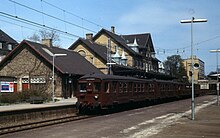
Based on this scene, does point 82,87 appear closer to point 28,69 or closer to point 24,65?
point 28,69

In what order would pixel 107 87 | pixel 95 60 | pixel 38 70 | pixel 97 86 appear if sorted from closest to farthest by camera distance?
pixel 97 86
pixel 107 87
pixel 38 70
pixel 95 60

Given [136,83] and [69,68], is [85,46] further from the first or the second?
[136,83]

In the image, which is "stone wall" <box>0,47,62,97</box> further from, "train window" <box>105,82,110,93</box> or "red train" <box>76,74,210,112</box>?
"train window" <box>105,82,110,93</box>

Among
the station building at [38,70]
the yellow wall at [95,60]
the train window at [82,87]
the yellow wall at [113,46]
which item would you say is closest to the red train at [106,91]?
the train window at [82,87]

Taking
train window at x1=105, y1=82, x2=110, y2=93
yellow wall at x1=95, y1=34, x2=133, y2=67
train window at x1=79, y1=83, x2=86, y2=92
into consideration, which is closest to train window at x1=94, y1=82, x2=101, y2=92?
train window at x1=105, y1=82, x2=110, y2=93

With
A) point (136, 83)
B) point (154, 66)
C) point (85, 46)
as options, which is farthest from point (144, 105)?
point (154, 66)

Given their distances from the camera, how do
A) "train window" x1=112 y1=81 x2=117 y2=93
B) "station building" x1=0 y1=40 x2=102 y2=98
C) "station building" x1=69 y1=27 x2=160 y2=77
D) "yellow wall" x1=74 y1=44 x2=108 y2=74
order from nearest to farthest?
"train window" x1=112 y1=81 x2=117 y2=93 → "station building" x1=0 y1=40 x2=102 y2=98 → "station building" x1=69 y1=27 x2=160 y2=77 → "yellow wall" x1=74 y1=44 x2=108 y2=74

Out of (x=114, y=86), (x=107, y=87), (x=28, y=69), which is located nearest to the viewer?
(x=107, y=87)

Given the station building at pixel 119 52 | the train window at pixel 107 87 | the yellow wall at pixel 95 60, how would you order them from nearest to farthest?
the train window at pixel 107 87
the station building at pixel 119 52
the yellow wall at pixel 95 60

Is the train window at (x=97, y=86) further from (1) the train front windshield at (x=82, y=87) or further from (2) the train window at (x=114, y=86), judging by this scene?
(2) the train window at (x=114, y=86)

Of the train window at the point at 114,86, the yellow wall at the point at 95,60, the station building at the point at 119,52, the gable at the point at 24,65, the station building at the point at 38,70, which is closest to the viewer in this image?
the train window at the point at 114,86

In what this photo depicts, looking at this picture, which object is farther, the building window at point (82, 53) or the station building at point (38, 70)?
the building window at point (82, 53)

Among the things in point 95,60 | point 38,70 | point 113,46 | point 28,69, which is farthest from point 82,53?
point 38,70

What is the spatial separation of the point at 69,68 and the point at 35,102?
46.4ft
